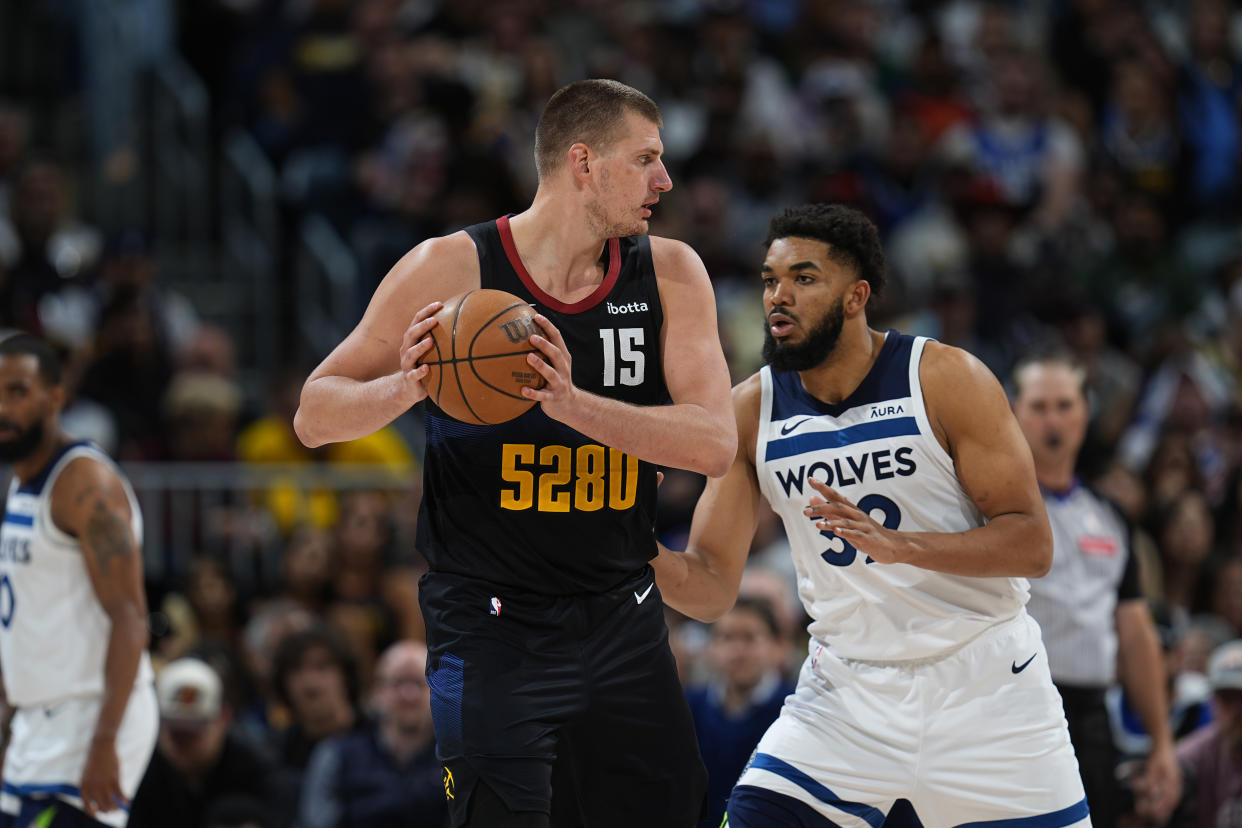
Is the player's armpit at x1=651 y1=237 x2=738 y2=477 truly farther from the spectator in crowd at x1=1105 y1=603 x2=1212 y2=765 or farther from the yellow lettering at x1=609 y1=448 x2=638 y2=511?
the spectator in crowd at x1=1105 y1=603 x2=1212 y2=765

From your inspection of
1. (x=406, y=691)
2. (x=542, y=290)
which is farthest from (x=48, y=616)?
(x=542, y=290)

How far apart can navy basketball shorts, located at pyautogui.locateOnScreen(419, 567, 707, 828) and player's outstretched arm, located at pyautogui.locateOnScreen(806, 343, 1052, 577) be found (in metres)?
0.67

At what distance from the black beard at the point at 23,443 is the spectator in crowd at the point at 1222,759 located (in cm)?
511

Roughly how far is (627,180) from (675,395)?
2.00 ft

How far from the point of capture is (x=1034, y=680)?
5.01m

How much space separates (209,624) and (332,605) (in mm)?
700

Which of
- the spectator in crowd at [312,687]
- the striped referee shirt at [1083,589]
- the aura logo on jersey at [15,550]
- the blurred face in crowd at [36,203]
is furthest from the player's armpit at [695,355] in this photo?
the blurred face in crowd at [36,203]

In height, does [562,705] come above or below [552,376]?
below

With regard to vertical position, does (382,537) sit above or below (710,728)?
above

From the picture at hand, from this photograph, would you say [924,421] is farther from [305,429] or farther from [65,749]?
[65,749]

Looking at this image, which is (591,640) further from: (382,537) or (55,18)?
(55,18)

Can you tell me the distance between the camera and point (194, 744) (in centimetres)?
802

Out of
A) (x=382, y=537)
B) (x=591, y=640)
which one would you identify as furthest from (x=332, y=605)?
(x=591, y=640)

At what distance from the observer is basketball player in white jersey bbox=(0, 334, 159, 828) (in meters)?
6.00
